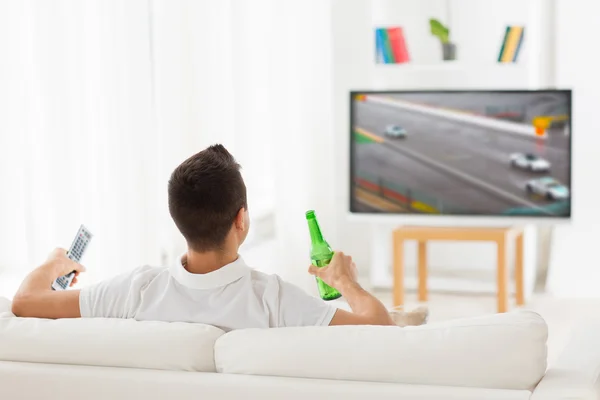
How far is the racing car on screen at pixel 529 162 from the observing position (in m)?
4.88

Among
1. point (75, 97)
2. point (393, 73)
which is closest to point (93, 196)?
point (75, 97)

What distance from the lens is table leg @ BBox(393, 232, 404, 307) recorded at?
5039mm

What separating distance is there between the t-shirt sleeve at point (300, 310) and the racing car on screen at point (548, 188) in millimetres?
3093

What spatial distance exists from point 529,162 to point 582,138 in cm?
59

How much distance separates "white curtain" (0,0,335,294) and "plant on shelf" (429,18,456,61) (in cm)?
60

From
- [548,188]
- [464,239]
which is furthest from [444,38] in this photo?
[464,239]

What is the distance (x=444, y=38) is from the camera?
18.1 ft

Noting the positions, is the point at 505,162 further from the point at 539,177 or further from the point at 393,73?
the point at 393,73

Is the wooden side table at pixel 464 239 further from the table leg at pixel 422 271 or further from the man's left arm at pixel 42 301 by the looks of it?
Answer: the man's left arm at pixel 42 301

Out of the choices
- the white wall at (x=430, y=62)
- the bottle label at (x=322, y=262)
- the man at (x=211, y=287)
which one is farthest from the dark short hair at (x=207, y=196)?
the white wall at (x=430, y=62)

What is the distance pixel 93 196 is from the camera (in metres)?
4.11

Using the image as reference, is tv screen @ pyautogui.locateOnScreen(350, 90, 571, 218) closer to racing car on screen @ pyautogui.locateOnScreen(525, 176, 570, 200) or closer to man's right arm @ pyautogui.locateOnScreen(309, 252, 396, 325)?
racing car on screen @ pyautogui.locateOnScreen(525, 176, 570, 200)

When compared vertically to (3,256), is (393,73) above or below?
above

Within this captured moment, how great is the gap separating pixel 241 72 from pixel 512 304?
2.03 m
